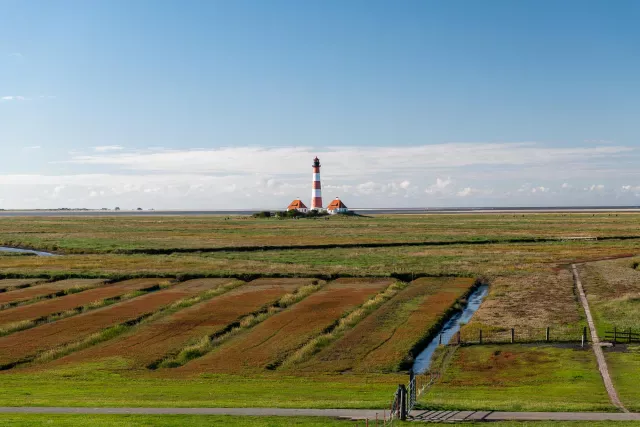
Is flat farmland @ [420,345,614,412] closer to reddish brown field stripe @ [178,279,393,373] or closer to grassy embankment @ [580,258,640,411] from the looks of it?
grassy embankment @ [580,258,640,411]

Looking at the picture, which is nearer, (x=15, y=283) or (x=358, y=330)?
(x=358, y=330)

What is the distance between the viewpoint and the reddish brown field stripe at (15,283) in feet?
205

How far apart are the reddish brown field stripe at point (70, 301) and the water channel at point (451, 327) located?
27.0m

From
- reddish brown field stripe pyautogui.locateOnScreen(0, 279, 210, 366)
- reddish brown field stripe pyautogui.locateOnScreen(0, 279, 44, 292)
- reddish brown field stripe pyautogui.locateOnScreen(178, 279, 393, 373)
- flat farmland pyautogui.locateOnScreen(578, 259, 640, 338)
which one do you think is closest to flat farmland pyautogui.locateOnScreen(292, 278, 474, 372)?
reddish brown field stripe pyautogui.locateOnScreen(178, 279, 393, 373)

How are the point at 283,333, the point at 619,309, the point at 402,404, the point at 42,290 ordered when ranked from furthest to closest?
the point at 42,290 < the point at 619,309 < the point at 283,333 < the point at 402,404

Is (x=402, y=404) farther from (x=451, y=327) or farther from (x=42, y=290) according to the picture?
(x=42, y=290)

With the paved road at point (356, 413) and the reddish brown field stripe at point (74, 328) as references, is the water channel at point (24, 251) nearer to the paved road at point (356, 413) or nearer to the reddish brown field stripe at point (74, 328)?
the reddish brown field stripe at point (74, 328)

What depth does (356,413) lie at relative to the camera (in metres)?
23.2

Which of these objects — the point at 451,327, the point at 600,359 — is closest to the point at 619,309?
the point at 451,327

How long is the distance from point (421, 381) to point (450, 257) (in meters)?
56.4

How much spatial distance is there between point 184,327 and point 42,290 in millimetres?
23603

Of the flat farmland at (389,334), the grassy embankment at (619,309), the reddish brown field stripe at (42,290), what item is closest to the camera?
the grassy embankment at (619,309)

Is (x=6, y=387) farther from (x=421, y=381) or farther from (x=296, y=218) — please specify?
(x=296, y=218)

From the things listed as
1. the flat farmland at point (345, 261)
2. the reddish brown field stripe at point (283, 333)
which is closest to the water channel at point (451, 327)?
the reddish brown field stripe at point (283, 333)
